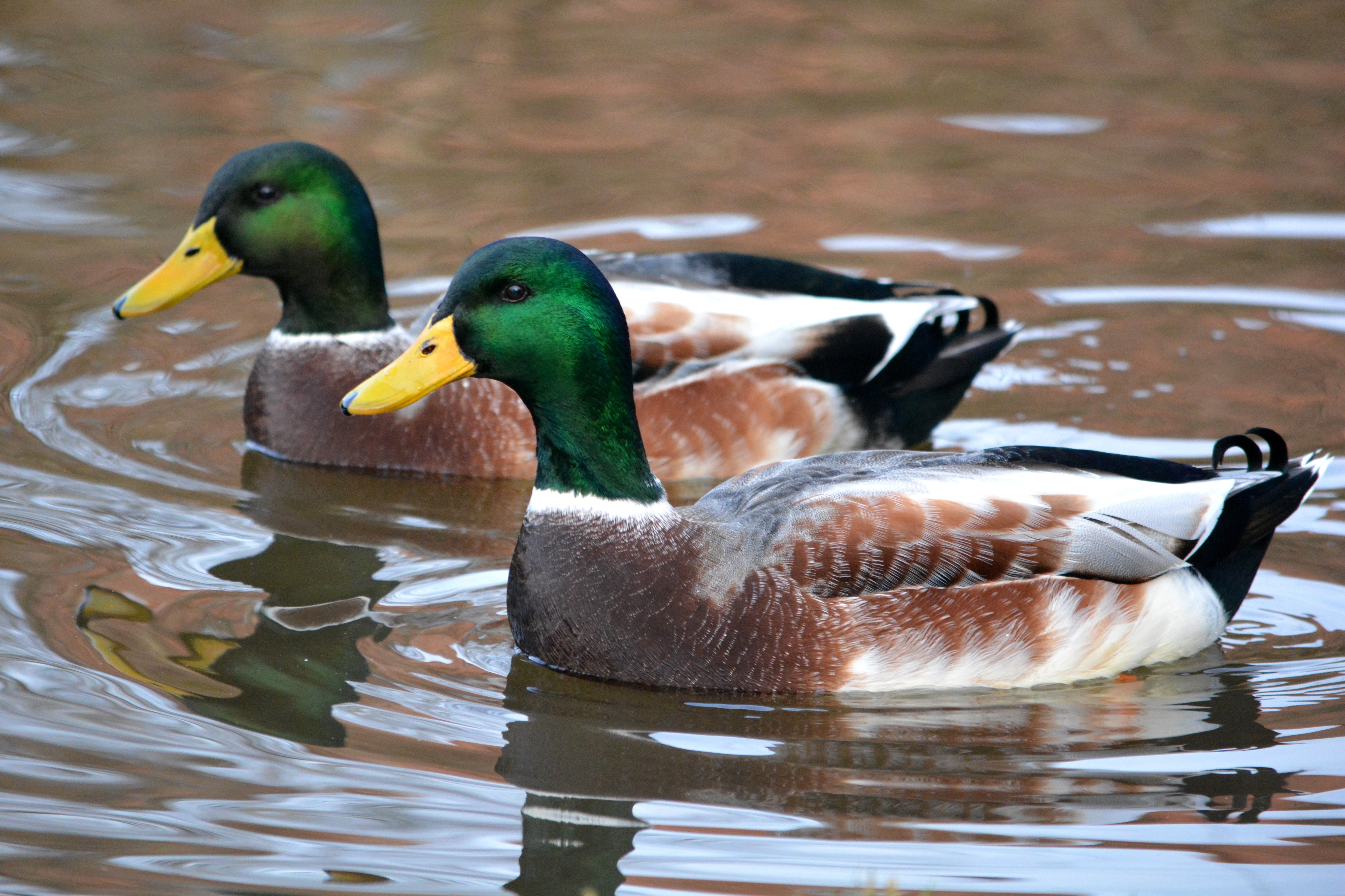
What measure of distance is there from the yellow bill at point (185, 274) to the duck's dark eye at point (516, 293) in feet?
→ 8.22

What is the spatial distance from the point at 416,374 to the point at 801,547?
1208mm

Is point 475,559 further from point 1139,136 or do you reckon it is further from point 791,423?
point 1139,136

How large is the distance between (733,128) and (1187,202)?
9.76 feet

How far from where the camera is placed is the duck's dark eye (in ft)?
15.7

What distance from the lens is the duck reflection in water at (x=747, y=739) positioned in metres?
4.11

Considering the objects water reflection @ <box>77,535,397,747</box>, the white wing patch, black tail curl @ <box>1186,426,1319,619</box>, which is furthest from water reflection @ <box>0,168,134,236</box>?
black tail curl @ <box>1186,426,1319,619</box>

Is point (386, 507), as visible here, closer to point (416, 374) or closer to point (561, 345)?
point (416, 374)

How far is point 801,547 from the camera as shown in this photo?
15.4 feet

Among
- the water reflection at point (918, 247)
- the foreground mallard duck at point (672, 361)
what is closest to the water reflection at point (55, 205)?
the foreground mallard duck at point (672, 361)

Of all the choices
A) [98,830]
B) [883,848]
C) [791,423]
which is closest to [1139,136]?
[791,423]

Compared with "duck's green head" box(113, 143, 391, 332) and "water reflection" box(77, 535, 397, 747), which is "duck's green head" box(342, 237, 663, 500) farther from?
"duck's green head" box(113, 143, 391, 332)

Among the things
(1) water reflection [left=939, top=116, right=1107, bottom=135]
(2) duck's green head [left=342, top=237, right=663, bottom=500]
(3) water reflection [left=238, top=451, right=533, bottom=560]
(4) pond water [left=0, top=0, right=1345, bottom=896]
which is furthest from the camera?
(1) water reflection [left=939, top=116, right=1107, bottom=135]

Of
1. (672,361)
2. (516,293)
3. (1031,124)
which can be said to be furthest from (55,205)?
(1031,124)

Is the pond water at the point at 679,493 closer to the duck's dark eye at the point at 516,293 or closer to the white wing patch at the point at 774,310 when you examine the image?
the white wing patch at the point at 774,310
